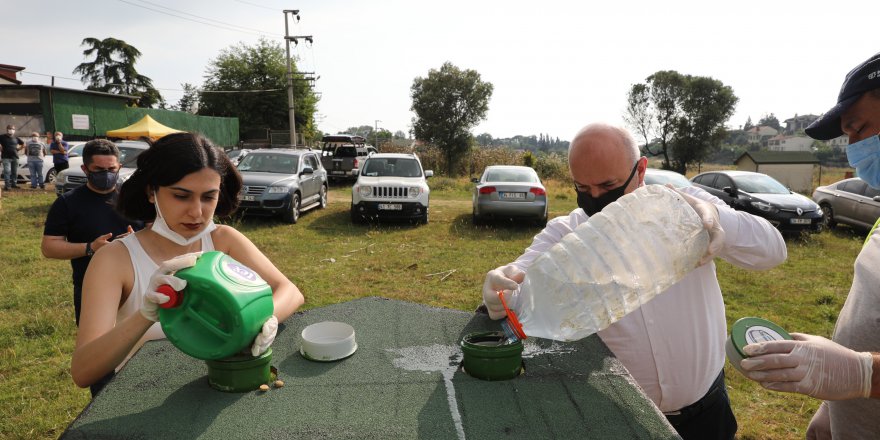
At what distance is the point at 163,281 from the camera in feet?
4.49

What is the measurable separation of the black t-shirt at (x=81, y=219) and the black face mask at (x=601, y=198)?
303 centimetres

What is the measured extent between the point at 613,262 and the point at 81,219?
3.64 m

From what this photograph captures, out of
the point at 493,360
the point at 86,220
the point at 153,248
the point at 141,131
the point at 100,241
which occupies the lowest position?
the point at 493,360

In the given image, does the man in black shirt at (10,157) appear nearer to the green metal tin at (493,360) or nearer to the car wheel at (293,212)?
the car wheel at (293,212)

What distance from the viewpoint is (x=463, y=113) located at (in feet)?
107

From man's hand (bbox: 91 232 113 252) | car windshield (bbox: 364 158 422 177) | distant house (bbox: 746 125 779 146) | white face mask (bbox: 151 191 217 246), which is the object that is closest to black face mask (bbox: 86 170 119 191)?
man's hand (bbox: 91 232 113 252)

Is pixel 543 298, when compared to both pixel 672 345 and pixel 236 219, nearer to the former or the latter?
pixel 672 345

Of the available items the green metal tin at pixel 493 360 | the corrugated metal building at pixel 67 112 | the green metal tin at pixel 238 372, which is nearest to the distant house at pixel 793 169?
the corrugated metal building at pixel 67 112

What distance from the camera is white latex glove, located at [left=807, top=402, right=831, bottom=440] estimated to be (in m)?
1.93

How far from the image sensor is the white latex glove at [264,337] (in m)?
1.51

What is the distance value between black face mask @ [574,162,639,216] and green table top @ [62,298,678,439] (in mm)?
607

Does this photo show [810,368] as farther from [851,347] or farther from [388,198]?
[388,198]

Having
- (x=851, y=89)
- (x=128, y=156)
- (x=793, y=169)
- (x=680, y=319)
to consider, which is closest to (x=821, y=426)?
(x=680, y=319)

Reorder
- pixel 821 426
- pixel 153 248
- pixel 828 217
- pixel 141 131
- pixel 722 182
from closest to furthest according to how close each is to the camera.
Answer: pixel 821 426 < pixel 153 248 < pixel 828 217 < pixel 722 182 < pixel 141 131
